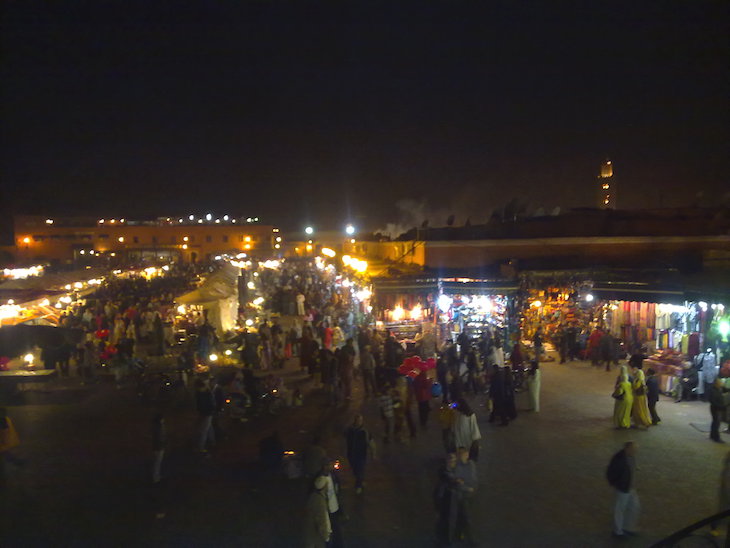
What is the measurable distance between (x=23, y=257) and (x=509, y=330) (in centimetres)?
6419

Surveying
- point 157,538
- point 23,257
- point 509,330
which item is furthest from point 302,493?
point 23,257

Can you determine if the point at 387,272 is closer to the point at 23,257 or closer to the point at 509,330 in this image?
the point at 509,330

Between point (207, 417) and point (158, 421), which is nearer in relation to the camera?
point (158, 421)

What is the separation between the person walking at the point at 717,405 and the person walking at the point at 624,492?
3511 millimetres

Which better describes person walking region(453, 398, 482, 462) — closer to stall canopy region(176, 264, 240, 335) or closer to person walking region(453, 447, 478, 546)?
person walking region(453, 447, 478, 546)

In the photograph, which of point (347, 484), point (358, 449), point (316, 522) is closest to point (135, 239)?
point (347, 484)

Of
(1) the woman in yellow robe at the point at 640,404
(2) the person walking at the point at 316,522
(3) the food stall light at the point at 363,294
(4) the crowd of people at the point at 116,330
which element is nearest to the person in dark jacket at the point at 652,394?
(1) the woman in yellow robe at the point at 640,404

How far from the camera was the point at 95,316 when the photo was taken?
58.0 feet

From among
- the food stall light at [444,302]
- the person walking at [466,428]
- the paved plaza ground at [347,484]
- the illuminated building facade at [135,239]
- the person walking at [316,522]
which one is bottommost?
the paved plaza ground at [347,484]

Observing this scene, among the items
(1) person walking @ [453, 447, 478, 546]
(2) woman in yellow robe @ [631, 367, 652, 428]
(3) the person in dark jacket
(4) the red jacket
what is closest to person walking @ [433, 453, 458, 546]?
(1) person walking @ [453, 447, 478, 546]

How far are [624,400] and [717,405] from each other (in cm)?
128

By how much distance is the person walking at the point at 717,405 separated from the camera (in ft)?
25.2

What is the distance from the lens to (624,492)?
519cm

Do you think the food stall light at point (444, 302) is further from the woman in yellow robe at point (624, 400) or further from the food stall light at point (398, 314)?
the woman in yellow robe at point (624, 400)
